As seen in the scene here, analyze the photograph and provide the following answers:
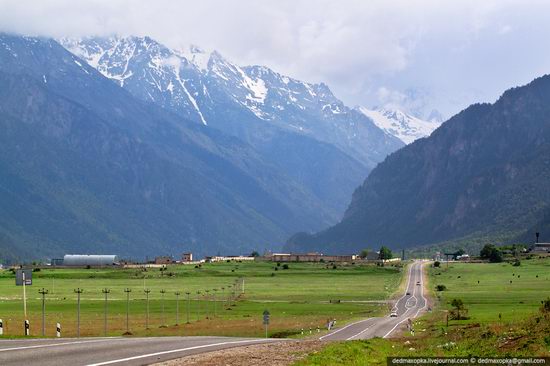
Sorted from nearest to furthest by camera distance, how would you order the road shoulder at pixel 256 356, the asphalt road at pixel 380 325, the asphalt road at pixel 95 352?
the asphalt road at pixel 95 352 → the road shoulder at pixel 256 356 → the asphalt road at pixel 380 325

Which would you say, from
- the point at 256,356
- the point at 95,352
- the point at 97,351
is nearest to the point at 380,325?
the point at 256,356

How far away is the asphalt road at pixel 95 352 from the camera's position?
4047 centimetres

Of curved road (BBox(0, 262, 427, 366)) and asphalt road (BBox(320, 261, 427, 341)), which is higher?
curved road (BBox(0, 262, 427, 366))

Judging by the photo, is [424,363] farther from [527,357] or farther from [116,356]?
[116,356]

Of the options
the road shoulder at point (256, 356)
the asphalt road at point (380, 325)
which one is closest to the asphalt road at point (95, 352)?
the road shoulder at point (256, 356)

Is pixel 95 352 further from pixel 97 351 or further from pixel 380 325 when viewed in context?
pixel 380 325

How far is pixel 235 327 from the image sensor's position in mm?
112375

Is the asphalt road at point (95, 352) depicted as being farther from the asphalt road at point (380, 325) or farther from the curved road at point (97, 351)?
the asphalt road at point (380, 325)

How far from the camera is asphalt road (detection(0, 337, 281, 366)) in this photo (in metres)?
40.5

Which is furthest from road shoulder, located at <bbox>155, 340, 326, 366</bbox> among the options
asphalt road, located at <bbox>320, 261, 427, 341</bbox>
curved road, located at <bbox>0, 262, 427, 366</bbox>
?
asphalt road, located at <bbox>320, 261, 427, 341</bbox>

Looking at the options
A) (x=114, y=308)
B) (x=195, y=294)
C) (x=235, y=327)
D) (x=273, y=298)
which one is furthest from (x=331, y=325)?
(x=195, y=294)

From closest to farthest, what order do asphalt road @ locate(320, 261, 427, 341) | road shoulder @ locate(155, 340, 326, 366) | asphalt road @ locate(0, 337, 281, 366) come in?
1. asphalt road @ locate(0, 337, 281, 366)
2. road shoulder @ locate(155, 340, 326, 366)
3. asphalt road @ locate(320, 261, 427, 341)

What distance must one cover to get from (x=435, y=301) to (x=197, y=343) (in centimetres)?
12011

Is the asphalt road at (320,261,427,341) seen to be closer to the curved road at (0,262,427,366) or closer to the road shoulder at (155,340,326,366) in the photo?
the road shoulder at (155,340,326,366)
